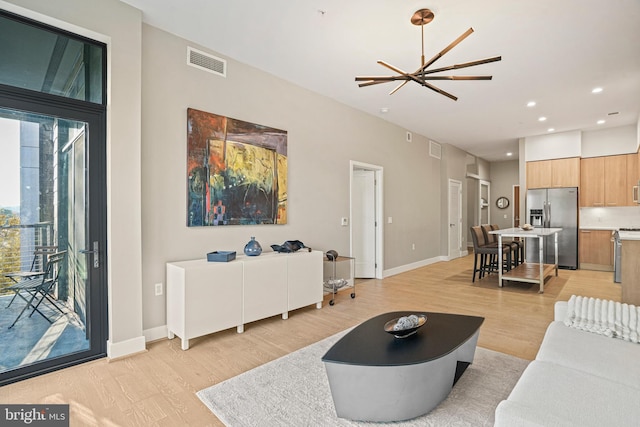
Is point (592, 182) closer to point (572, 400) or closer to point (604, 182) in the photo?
point (604, 182)

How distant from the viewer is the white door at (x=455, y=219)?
848 cm

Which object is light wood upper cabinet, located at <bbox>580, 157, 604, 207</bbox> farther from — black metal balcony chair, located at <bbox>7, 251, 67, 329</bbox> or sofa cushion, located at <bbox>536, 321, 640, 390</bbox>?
black metal balcony chair, located at <bbox>7, 251, 67, 329</bbox>

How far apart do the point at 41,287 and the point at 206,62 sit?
8.62ft

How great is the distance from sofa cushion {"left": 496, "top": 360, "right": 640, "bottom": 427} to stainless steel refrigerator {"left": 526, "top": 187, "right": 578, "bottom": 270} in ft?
22.2

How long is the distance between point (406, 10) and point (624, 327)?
2.93 metres

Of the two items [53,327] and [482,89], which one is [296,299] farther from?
[482,89]

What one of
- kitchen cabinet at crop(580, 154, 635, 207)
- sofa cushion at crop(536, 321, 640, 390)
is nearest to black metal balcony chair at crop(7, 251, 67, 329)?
sofa cushion at crop(536, 321, 640, 390)

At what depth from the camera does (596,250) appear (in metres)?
6.87

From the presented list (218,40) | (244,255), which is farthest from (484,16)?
(244,255)

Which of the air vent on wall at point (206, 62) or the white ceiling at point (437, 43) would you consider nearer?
the white ceiling at point (437, 43)

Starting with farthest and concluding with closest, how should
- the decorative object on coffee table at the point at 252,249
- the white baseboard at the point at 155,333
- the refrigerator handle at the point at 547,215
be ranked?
the refrigerator handle at the point at 547,215
the decorative object on coffee table at the point at 252,249
the white baseboard at the point at 155,333

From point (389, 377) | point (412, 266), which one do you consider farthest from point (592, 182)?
point (389, 377)

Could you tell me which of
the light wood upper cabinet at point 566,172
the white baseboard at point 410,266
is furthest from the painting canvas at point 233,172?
the light wood upper cabinet at point 566,172

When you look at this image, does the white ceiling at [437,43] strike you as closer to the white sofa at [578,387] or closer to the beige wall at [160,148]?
the beige wall at [160,148]
